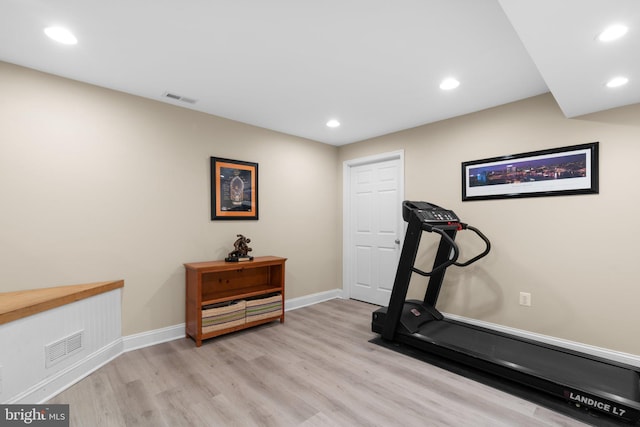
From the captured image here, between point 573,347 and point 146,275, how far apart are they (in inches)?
163

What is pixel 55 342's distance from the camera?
85.4 inches

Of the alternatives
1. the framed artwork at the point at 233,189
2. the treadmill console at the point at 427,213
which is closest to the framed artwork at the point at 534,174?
the treadmill console at the point at 427,213

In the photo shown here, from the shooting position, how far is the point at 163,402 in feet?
6.71

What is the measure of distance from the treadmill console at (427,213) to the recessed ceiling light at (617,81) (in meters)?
1.50

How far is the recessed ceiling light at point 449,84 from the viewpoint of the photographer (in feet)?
8.65

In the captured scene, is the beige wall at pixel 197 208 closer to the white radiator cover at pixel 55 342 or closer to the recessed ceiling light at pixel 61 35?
the white radiator cover at pixel 55 342

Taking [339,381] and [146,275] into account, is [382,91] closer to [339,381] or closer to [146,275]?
[339,381]

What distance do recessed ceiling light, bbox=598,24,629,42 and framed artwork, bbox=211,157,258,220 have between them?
328 cm

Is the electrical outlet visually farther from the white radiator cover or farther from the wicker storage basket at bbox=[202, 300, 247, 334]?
the white radiator cover

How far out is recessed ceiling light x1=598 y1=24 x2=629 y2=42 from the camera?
1.55 meters

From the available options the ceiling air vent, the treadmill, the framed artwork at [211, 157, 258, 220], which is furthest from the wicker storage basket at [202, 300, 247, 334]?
the ceiling air vent

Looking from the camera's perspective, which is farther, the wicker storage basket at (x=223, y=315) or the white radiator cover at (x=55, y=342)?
the wicker storage basket at (x=223, y=315)

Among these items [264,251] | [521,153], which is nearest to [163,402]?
[264,251]

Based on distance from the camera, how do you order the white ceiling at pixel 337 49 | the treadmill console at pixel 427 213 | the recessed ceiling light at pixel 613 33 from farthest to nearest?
the treadmill console at pixel 427 213 < the white ceiling at pixel 337 49 < the recessed ceiling light at pixel 613 33
